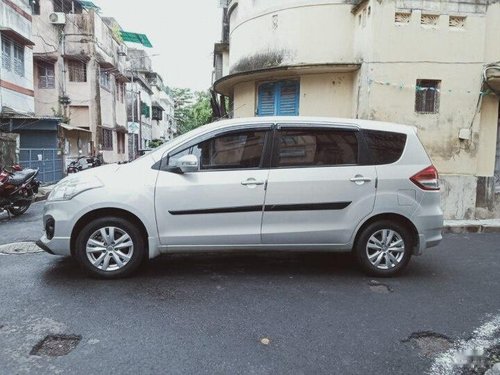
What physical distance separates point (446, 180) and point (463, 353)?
21.7 ft

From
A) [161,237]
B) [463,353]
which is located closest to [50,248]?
[161,237]

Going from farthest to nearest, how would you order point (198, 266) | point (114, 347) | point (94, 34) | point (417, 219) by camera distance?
point (94, 34)
point (198, 266)
point (417, 219)
point (114, 347)

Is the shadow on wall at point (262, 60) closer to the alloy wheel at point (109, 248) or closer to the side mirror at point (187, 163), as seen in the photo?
the side mirror at point (187, 163)

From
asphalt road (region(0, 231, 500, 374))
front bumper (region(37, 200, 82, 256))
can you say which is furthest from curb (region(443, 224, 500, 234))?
front bumper (region(37, 200, 82, 256))

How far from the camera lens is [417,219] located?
508cm

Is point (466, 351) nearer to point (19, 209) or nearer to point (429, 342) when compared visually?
point (429, 342)

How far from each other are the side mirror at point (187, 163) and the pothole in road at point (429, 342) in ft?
8.83

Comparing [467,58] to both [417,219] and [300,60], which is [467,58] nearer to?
[300,60]

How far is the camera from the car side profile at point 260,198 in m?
4.72

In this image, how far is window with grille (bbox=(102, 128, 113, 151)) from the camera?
1066 inches

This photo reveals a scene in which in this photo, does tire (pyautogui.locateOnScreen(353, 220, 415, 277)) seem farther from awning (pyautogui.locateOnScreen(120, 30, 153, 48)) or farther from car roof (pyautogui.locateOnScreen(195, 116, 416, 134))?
awning (pyautogui.locateOnScreen(120, 30, 153, 48))

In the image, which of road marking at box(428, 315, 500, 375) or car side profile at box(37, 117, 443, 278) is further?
car side profile at box(37, 117, 443, 278)

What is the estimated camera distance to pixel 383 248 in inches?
201

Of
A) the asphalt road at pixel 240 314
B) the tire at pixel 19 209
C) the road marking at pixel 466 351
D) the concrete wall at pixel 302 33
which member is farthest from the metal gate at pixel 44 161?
the road marking at pixel 466 351
